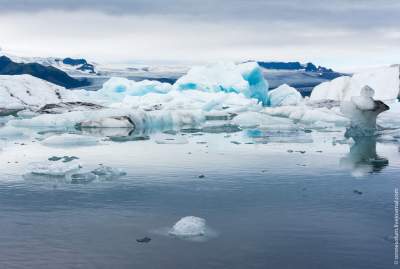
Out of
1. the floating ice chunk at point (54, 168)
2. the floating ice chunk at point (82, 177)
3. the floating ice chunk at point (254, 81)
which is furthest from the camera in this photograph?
the floating ice chunk at point (254, 81)

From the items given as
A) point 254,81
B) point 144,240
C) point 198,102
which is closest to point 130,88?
point 198,102

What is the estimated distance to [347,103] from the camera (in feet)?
81.2

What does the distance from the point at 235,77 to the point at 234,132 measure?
1595cm

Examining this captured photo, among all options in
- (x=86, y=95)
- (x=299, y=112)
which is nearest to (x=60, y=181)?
(x=299, y=112)

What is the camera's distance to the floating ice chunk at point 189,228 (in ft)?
27.9

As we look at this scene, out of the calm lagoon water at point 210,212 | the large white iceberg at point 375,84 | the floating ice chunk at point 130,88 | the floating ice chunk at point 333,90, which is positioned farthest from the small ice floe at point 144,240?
the floating ice chunk at point 130,88

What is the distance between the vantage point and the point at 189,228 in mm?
8570

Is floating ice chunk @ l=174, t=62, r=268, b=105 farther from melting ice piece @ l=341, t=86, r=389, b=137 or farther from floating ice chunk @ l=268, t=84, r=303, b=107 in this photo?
melting ice piece @ l=341, t=86, r=389, b=137

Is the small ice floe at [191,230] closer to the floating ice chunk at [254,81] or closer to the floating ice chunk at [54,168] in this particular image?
the floating ice chunk at [54,168]

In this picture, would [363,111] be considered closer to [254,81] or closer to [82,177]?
[82,177]

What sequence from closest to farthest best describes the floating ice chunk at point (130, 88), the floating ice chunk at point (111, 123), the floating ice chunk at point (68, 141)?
the floating ice chunk at point (68, 141) < the floating ice chunk at point (111, 123) < the floating ice chunk at point (130, 88)

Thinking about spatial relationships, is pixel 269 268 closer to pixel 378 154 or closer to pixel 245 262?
pixel 245 262

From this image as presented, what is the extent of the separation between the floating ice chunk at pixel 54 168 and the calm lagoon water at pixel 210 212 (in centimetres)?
29

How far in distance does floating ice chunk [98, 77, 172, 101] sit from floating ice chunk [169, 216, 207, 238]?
41290 mm
